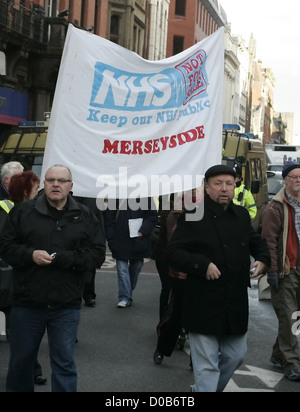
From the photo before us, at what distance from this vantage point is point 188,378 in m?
7.09

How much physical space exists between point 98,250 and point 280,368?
2.80m

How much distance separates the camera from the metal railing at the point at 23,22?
3077 centimetres

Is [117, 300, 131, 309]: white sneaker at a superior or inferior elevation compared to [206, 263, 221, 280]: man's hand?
inferior

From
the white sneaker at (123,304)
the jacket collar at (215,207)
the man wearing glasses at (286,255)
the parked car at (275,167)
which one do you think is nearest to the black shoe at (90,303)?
the white sneaker at (123,304)

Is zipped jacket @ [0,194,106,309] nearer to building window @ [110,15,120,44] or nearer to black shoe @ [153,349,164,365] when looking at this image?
black shoe @ [153,349,164,365]

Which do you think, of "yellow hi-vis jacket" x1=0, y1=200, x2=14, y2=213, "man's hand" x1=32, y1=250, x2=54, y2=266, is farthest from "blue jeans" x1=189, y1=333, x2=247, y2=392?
"yellow hi-vis jacket" x1=0, y1=200, x2=14, y2=213

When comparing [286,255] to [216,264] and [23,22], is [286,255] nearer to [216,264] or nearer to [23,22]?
[216,264]

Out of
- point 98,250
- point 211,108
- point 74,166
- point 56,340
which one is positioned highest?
point 211,108

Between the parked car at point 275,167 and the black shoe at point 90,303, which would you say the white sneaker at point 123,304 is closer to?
the black shoe at point 90,303

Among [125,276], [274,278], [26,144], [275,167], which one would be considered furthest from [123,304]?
[275,167]

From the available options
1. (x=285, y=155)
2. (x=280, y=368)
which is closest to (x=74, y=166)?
(x=280, y=368)

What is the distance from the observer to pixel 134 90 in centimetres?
733

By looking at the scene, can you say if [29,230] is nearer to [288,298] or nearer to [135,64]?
[135,64]

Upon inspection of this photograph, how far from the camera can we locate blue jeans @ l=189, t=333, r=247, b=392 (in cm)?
541
